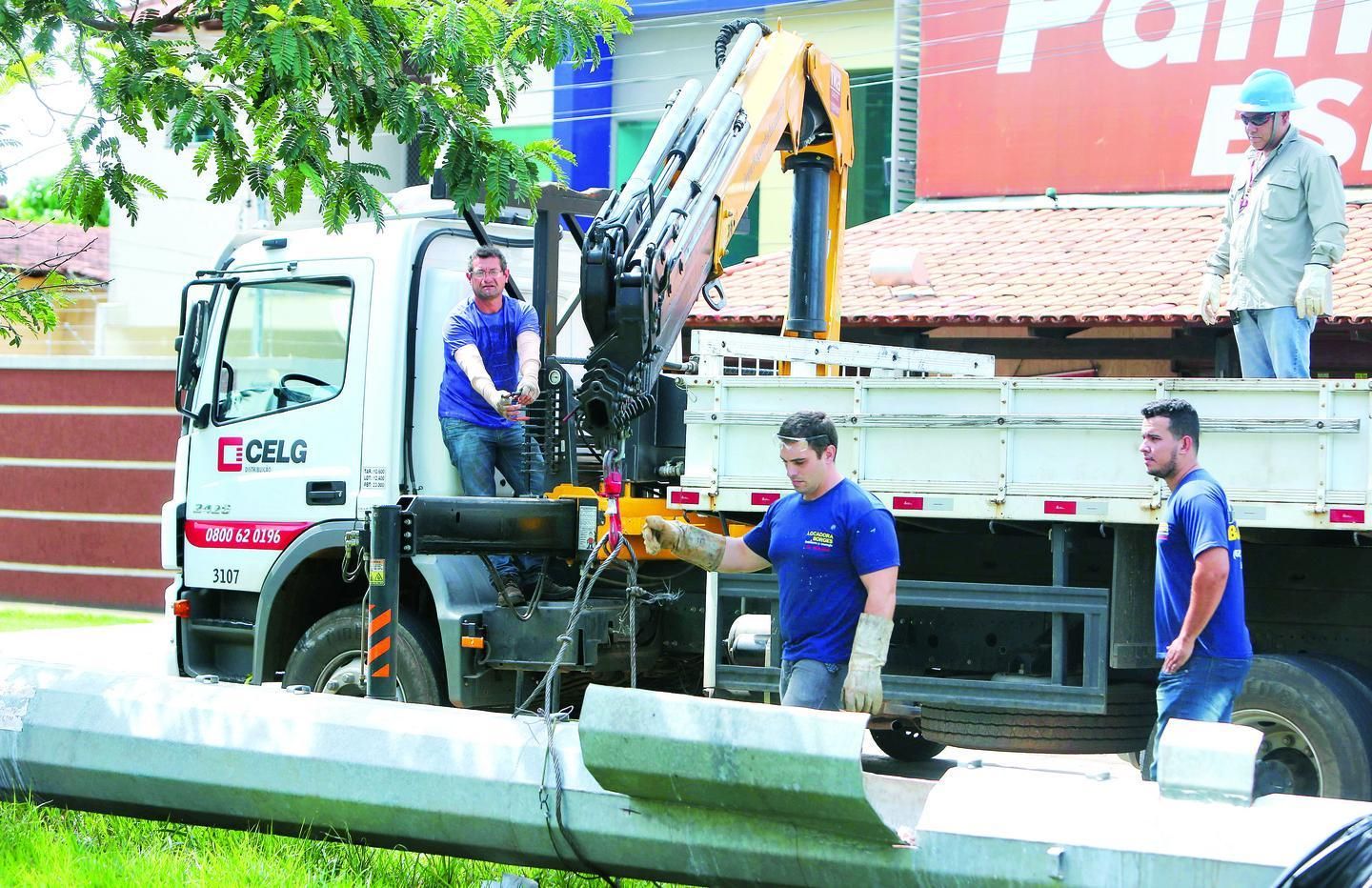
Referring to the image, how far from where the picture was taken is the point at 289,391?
28.3ft

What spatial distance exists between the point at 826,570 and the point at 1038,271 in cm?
877

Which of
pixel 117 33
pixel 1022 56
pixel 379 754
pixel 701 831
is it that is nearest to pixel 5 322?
pixel 117 33

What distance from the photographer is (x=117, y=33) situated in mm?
6699

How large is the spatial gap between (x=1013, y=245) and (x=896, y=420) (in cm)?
841

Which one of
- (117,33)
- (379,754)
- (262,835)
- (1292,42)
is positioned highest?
(1292,42)

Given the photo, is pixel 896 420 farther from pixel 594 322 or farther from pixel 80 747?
pixel 80 747

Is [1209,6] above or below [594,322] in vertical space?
above

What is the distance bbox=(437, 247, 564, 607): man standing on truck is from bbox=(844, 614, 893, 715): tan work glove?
2558 millimetres

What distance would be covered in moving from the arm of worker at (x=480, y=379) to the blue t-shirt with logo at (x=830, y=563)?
7.24 feet

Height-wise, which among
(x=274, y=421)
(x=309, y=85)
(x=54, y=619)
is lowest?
(x=54, y=619)

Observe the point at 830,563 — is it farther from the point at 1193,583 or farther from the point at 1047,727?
the point at 1047,727

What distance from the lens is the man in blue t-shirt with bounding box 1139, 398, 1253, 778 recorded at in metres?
5.73

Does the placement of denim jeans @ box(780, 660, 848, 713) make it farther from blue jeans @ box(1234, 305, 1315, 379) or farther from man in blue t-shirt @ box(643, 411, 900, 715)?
blue jeans @ box(1234, 305, 1315, 379)

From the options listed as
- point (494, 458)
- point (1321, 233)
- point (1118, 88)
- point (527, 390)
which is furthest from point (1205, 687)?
point (1118, 88)
